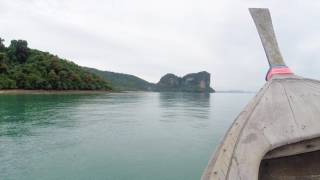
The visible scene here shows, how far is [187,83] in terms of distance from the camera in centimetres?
16125

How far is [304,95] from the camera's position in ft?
11.2

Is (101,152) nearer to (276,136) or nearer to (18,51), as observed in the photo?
(276,136)

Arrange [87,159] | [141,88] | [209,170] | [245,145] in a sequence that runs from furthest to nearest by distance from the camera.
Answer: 1. [141,88]
2. [87,159]
3. [245,145]
4. [209,170]

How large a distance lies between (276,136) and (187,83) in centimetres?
15926

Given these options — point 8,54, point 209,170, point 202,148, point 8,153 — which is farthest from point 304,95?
point 8,54

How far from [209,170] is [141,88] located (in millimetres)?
145153

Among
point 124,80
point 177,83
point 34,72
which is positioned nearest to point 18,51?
point 34,72

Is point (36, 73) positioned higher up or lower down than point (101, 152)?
higher up

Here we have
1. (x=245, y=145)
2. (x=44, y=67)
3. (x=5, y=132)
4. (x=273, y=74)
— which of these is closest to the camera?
(x=245, y=145)

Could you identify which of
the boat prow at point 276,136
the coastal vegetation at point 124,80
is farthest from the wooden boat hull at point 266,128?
the coastal vegetation at point 124,80

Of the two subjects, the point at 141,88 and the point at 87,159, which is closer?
the point at 87,159

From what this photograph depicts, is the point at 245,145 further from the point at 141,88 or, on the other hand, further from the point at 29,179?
the point at 141,88

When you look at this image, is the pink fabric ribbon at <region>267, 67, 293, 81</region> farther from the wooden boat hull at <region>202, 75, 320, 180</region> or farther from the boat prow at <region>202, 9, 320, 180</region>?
the wooden boat hull at <region>202, 75, 320, 180</region>

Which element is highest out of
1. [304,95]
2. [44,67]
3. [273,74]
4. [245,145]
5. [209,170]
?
[44,67]
